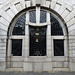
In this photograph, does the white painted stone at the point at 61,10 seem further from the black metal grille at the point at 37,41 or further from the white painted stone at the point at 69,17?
the black metal grille at the point at 37,41

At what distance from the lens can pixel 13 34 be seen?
9.38 meters

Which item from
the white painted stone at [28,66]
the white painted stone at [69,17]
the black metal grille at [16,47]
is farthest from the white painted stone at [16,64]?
the white painted stone at [69,17]

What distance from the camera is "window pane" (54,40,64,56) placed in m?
9.23

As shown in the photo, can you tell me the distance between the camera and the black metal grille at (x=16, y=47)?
362 inches

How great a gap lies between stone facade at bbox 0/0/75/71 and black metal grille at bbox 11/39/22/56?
60 cm

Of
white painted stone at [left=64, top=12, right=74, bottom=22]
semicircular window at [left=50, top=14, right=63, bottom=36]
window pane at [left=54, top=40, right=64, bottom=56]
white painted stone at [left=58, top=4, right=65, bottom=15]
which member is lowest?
window pane at [left=54, top=40, right=64, bottom=56]

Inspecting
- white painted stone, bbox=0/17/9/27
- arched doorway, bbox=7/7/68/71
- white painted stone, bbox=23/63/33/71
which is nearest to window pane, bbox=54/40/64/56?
arched doorway, bbox=7/7/68/71

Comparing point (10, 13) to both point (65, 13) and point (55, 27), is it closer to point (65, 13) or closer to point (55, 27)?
point (55, 27)

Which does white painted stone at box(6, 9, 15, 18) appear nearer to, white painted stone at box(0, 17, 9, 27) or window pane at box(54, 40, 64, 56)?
white painted stone at box(0, 17, 9, 27)

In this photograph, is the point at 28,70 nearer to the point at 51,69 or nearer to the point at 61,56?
the point at 51,69

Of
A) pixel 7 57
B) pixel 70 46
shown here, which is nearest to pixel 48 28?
pixel 70 46

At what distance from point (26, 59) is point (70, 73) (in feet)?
13.8

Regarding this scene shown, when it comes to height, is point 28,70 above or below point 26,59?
below

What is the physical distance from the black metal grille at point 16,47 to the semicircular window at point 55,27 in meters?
3.59
